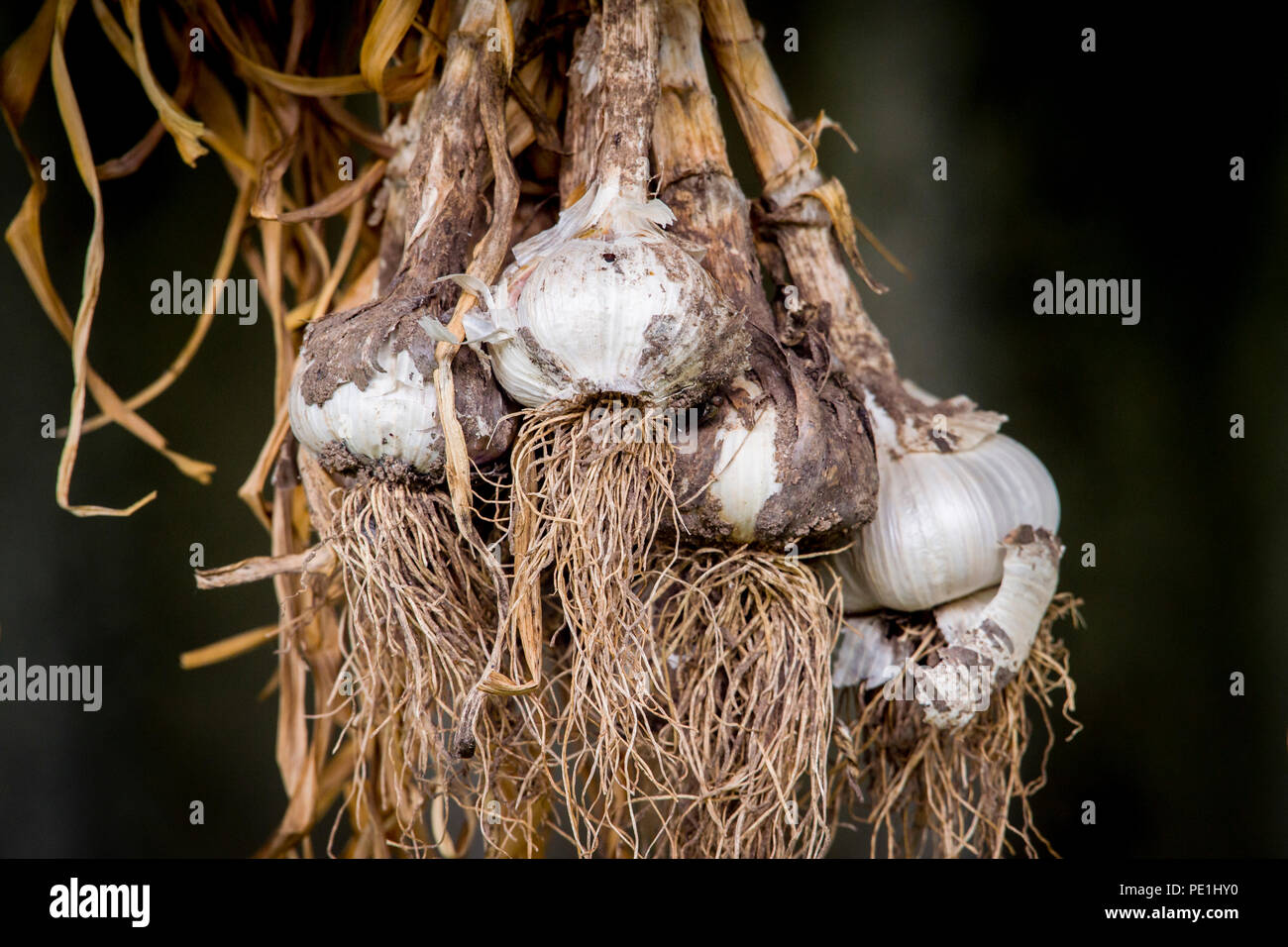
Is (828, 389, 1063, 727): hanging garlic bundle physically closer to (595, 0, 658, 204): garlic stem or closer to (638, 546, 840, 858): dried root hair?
(638, 546, 840, 858): dried root hair

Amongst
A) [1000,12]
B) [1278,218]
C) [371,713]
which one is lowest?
[371,713]

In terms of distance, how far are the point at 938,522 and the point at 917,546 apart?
21mm

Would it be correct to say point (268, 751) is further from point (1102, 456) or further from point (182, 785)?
point (1102, 456)

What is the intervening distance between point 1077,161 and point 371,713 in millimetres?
949

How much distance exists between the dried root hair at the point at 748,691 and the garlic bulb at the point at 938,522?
52 millimetres

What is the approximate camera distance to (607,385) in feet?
1.91

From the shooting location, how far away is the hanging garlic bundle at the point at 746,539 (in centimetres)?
62

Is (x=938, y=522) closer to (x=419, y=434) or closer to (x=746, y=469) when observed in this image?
(x=746, y=469)

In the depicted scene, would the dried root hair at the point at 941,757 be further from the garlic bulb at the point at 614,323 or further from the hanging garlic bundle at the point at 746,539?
the garlic bulb at the point at 614,323

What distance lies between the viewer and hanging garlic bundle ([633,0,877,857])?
615 mm

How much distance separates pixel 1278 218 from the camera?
1056 mm

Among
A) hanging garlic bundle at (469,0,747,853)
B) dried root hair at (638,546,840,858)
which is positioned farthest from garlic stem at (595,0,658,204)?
dried root hair at (638,546,840,858)

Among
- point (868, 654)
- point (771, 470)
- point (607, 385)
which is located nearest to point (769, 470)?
point (771, 470)

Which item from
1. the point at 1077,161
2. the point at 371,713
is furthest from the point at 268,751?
the point at 1077,161
